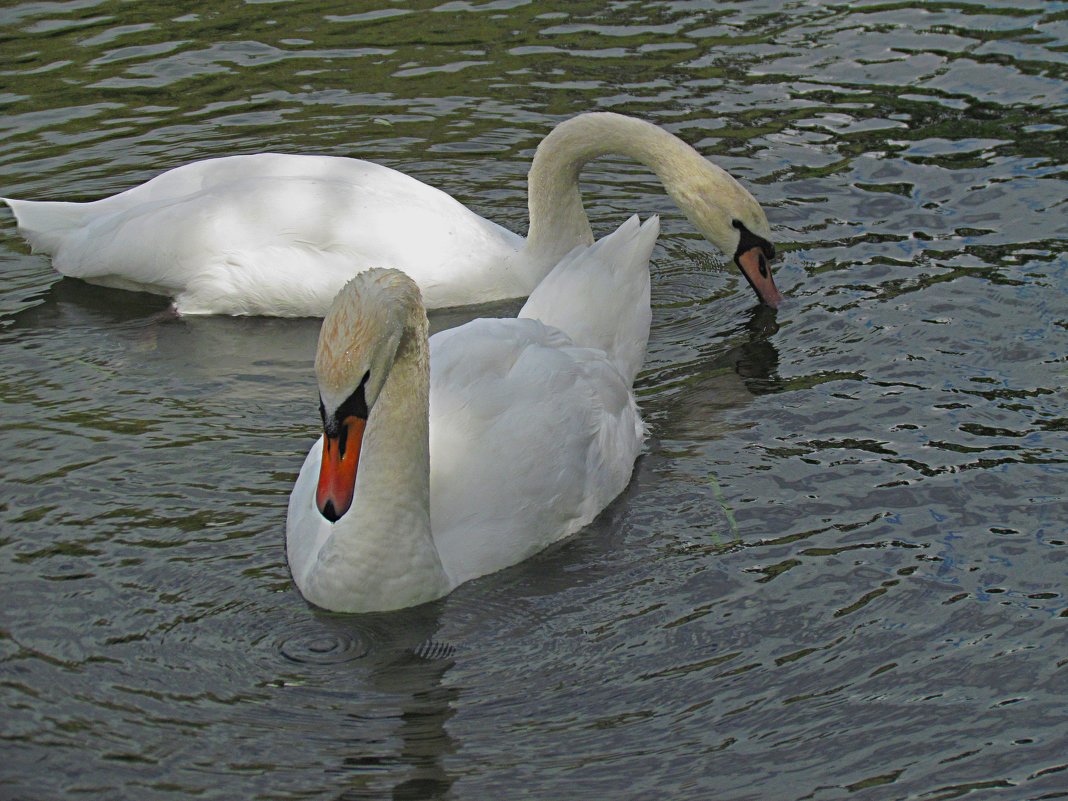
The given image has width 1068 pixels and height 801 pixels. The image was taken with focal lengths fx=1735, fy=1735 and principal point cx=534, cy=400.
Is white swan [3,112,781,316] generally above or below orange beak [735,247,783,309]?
above

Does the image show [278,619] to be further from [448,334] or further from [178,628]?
[448,334]

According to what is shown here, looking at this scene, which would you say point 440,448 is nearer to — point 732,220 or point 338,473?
point 338,473

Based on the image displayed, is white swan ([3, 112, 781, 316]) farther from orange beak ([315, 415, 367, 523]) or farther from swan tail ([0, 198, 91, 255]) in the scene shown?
orange beak ([315, 415, 367, 523])

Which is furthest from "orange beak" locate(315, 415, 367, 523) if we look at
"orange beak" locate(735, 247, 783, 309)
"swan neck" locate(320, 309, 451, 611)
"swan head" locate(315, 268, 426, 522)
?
"orange beak" locate(735, 247, 783, 309)

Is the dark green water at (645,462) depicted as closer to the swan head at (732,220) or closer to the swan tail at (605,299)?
the swan head at (732,220)

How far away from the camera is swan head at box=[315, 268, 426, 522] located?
5.46m

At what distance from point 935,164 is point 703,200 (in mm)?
1905

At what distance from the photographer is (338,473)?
5480mm

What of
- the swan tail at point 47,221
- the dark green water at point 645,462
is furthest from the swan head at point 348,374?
the swan tail at point 47,221

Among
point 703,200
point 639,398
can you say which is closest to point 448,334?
point 639,398

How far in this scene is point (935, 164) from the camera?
10.2 metres

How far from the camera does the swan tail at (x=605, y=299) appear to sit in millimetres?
7734

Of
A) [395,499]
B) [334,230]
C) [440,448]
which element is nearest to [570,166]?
[334,230]

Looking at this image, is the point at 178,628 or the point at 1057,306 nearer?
the point at 178,628
